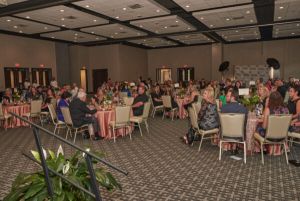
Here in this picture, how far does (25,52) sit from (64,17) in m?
5.63

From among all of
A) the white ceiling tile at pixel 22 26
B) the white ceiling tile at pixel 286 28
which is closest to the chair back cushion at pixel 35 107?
the white ceiling tile at pixel 22 26

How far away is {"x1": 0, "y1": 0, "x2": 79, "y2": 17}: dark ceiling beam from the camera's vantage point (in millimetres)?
9022

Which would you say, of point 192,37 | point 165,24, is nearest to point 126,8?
point 165,24

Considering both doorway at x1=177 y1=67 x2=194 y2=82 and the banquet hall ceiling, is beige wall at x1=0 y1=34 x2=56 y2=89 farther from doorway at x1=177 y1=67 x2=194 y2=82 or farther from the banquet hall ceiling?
doorway at x1=177 y1=67 x2=194 y2=82

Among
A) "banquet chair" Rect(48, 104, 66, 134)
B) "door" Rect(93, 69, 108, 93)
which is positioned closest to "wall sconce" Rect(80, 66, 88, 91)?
"door" Rect(93, 69, 108, 93)

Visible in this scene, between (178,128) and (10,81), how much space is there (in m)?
11.0

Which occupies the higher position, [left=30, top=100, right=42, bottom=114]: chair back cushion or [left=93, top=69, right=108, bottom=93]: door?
[left=93, top=69, right=108, bottom=93]: door

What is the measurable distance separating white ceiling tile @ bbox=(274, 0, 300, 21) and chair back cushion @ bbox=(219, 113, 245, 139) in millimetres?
6921

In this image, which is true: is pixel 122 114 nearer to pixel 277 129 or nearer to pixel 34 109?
pixel 277 129

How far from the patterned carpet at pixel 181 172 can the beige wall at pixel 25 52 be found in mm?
9543

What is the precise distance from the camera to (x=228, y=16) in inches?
476

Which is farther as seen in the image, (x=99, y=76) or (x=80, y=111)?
(x=99, y=76)

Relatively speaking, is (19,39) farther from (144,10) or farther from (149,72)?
(149,72)

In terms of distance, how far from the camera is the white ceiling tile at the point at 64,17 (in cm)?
1040
